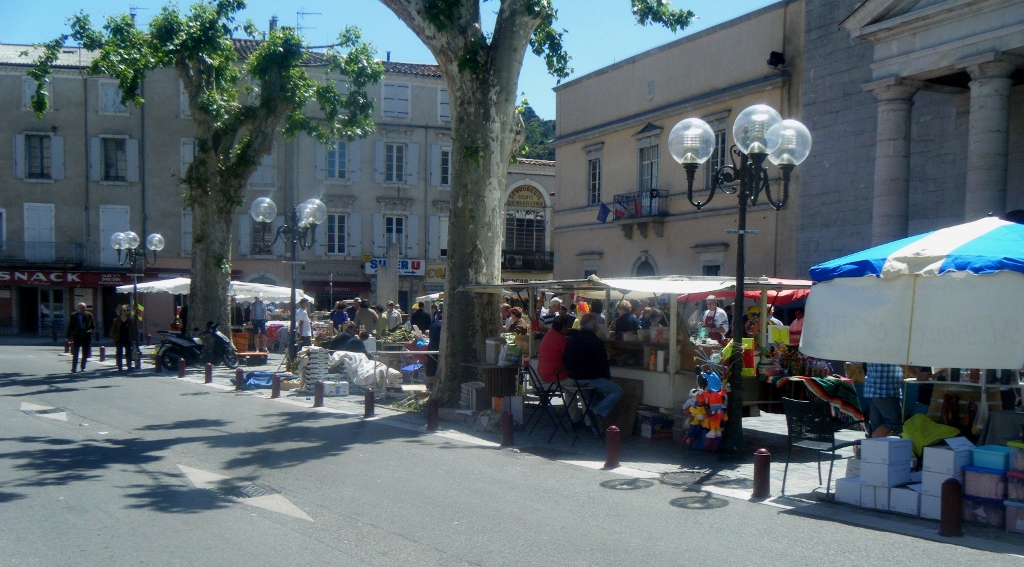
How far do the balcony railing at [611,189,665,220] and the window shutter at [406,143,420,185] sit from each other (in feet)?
45.5

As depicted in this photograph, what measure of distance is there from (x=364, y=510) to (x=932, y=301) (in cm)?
516

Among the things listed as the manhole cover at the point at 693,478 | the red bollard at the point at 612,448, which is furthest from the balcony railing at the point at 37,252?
the manhole cover at the point at 693,478

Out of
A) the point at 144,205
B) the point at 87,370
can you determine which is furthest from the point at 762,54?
the point at 144,205

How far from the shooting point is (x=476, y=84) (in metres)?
14.1

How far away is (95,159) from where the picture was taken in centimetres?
3819

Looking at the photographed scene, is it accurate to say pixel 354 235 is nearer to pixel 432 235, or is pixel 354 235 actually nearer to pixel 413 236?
pixel 413 236

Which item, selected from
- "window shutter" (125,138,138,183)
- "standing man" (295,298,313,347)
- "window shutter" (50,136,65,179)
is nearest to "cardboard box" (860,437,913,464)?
"standing man" (295,298,313,347)

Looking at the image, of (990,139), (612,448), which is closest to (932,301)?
(612,448)

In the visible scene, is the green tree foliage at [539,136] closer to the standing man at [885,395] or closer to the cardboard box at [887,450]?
the standing man at [885,395]

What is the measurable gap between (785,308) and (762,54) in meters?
7.53

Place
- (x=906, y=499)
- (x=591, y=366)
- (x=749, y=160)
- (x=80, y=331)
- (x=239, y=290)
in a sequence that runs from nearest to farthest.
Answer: (x=906, y=499)
(x=749, y=160)
(x=591, y=366)
(x=80, y=331)
(x=239, y=290)

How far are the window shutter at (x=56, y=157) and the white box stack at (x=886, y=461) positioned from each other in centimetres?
3801

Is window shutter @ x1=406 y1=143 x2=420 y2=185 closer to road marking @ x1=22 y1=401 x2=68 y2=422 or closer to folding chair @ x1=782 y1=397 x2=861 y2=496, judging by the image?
road marking @ x1=22 y1=401 x2=68 y2=422

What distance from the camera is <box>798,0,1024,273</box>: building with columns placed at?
51.8 ft
